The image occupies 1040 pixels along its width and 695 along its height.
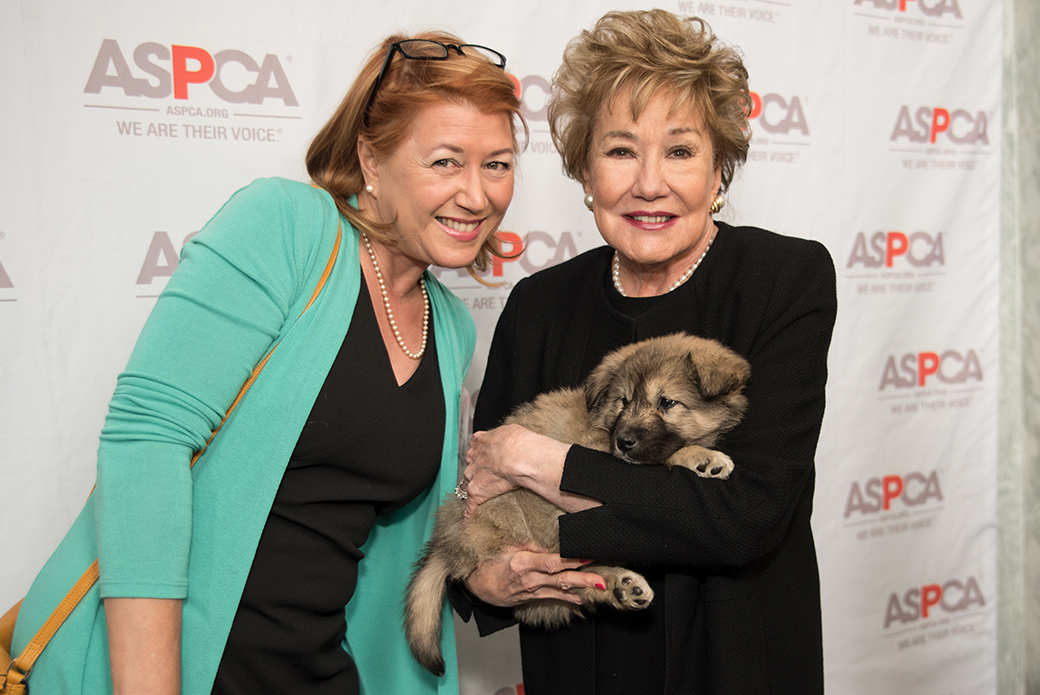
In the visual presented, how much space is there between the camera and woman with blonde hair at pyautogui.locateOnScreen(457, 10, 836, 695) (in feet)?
5.12

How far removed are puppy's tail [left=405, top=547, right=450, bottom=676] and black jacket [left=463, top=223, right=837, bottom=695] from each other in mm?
147

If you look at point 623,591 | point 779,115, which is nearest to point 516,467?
point 623,591

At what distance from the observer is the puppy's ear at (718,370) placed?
1.69m

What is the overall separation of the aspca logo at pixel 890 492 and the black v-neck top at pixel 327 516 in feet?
9.69

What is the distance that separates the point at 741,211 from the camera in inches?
141

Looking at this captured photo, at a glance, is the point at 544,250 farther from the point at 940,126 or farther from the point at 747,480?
the point at 940,126

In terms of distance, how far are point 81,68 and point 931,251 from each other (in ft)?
13.5

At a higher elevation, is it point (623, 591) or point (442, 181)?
point (442, 181)

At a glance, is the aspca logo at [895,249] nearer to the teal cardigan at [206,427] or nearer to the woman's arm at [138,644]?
the teal cardigan at [206,427]

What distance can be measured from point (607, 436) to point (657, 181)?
2.31 feet

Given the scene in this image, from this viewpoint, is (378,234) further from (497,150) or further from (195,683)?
(195,683)

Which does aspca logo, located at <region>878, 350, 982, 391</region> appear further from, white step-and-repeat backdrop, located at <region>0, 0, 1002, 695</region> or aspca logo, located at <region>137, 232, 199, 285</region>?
aspca logo, located at <region>137, 232, 199, 285</region>

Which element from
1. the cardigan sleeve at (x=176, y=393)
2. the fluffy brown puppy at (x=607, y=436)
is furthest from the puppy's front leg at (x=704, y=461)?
the cardigan sleeve at (x=176, y=393)

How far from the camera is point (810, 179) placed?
12.1 ft
